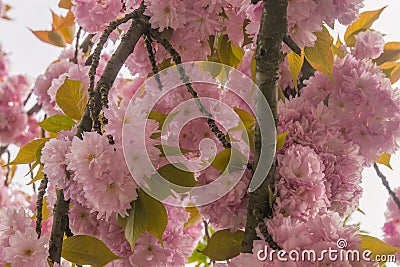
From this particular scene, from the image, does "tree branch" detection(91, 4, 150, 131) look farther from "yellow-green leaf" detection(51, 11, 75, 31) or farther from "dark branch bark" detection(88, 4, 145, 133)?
"yellow-green leaf" detection(51, 11, 75, 31)

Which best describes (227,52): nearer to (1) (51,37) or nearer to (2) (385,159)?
(2) (385,159)

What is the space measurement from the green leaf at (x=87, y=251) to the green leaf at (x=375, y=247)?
0.24m

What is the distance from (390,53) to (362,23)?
0.07 m

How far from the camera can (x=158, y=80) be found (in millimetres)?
628

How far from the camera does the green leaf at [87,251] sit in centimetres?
55

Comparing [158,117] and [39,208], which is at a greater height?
[158,117]

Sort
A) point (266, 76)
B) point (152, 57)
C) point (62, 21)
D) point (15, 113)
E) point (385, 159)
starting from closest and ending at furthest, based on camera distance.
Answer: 1. point (266, 76)
2. point (152, 57)
3. point (385, 159)
4. point (62, 21)
5. point (15, 113)

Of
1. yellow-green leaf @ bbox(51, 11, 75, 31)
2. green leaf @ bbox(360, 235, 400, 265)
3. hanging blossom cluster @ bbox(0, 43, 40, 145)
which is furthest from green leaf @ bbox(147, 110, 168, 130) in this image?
hanging blossom cluster @ bbox(0, 43, 40, 145)

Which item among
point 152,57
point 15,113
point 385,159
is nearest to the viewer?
point 152,57

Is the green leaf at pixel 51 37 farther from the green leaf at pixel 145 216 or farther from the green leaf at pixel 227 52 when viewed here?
the green leaf at pixel 145 216

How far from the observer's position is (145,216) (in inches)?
21.2

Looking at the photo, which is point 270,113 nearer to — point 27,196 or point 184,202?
point 184,202

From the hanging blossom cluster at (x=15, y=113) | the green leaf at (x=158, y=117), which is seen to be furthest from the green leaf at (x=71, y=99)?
the hanging blossom cluster at (x=15, y=113)

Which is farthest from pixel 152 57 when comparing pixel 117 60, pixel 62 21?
pixel 62 21
